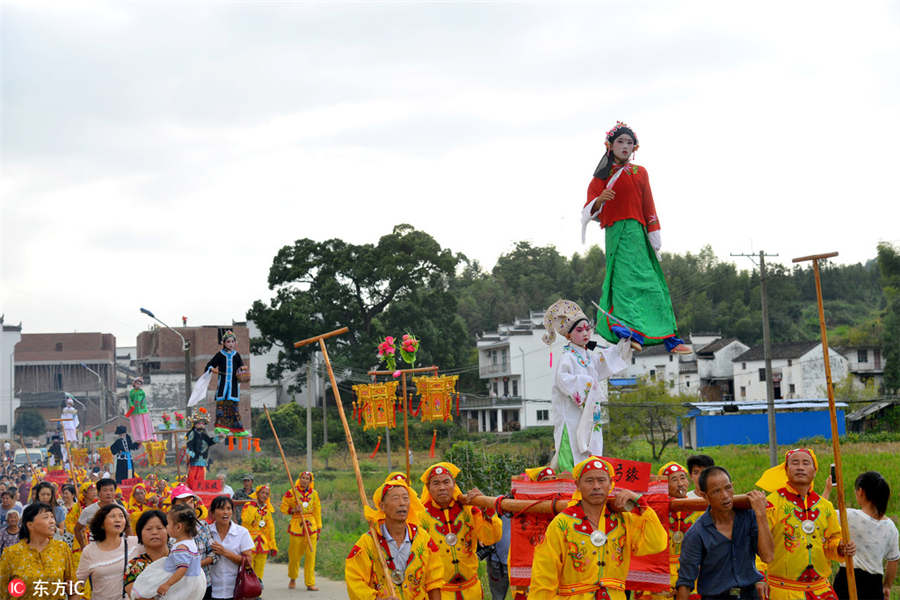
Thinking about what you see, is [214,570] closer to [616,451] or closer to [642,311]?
[642,311]

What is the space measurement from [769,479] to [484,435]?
40981 millimetres

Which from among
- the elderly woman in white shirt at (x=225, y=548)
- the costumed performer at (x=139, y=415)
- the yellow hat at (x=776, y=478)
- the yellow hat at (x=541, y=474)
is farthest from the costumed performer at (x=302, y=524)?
the yellow hat at (x=776, y=478)

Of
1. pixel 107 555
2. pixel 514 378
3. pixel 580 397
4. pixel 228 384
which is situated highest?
pixel 514 378

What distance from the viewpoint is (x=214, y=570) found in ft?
28.8

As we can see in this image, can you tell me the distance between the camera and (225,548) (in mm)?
8766

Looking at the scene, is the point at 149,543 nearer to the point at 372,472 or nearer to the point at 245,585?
the point at 245,585

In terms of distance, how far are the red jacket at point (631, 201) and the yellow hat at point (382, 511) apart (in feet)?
12.9

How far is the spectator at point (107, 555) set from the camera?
23.1 feet

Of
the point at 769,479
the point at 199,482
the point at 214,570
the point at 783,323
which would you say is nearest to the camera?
the point at 769,479

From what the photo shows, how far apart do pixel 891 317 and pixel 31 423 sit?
51039mm

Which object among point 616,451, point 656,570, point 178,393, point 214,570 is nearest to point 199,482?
point 214,570

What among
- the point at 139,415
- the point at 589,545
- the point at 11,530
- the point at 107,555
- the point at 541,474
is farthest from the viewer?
the point at 139,415

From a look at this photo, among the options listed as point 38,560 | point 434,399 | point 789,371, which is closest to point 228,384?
point 38,560

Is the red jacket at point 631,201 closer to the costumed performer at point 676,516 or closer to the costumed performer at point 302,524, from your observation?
the costumed performer at point 676,516
